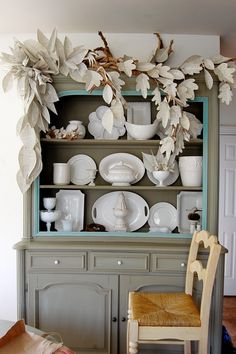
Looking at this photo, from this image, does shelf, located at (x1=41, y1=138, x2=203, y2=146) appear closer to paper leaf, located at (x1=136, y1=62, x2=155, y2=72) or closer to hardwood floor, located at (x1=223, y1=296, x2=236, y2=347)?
paper leaf, located at (x1=136, y1=62, x2=155, y2=72)

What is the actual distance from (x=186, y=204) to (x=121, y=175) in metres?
0.58

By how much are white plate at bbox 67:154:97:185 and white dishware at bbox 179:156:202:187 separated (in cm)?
70

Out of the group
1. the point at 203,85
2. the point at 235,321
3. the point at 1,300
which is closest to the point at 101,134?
the point at 203,85

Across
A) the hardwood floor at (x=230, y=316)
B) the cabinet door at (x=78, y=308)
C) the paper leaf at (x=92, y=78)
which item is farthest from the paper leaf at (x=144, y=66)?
the hardwood floor at (x=230, y=316)

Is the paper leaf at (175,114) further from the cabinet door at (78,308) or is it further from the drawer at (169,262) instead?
the cabinet door at (78,308)

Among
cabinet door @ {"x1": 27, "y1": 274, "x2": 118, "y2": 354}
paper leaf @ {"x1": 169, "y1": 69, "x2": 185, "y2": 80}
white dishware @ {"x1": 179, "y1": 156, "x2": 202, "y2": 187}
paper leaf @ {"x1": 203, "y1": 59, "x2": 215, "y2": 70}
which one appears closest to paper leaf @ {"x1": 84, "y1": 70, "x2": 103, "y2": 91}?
paper leaf @ {"x1": 169, "y1": 69, "x2": 185, "y2": 80}

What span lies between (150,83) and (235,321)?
2483 millimetres

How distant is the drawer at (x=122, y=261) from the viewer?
2.27 m

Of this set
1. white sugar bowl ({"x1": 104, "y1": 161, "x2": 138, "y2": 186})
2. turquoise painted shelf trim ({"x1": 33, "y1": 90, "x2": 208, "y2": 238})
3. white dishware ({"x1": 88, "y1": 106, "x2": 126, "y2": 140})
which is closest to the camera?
turquoise painted shelf trim ({"x1": 33, "y1": 90, "x2": 208, "y2": 238})

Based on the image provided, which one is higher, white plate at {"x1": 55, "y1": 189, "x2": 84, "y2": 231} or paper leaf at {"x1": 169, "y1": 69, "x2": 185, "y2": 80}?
paper leaf at {"x1": 169, "y1": 69, "x2": 185, "y2": 80}

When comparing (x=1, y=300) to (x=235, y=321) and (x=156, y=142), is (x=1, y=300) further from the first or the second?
(x=235, y=321)

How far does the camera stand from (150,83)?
2.33 m

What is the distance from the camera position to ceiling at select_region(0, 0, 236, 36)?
7.02ft

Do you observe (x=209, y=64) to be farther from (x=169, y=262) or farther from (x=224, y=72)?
(x=169, y=262)
